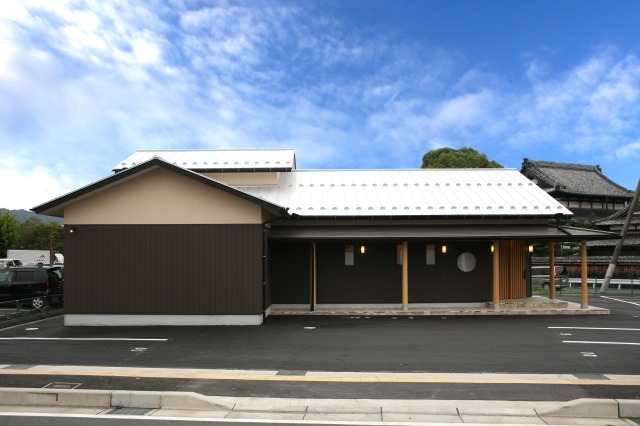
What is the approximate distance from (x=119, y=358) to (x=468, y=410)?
6.41 metres

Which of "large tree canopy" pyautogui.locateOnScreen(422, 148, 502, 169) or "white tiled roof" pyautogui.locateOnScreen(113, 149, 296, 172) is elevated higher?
"large tree canopy" pyautogui.locateOnScreen(422, 148, 502, 169)

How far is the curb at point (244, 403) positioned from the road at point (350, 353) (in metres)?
0.31

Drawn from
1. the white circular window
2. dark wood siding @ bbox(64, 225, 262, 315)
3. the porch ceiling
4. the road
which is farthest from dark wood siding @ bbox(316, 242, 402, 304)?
dark wood siding @ bbox(64, 225, 262, 315)

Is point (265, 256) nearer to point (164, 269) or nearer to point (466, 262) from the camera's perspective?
point (164, 269)

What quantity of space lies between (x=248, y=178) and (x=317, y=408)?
13.0 metres

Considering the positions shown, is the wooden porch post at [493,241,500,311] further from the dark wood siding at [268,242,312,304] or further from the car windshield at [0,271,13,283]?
the car windshield at [0,271,13,283]

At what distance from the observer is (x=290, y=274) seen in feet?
52.7

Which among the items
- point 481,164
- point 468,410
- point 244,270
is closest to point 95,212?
point 244,270

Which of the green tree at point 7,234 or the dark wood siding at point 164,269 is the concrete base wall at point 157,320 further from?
the green tree at point 7,234

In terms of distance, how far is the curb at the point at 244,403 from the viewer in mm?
6039

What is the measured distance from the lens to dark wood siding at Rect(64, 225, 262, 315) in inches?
517

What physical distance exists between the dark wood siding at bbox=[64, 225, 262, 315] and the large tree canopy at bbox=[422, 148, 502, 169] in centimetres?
2256

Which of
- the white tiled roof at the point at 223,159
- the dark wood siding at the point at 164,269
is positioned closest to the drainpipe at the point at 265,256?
the dark wood siding at the point at 164,269

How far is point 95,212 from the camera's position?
13469mm
